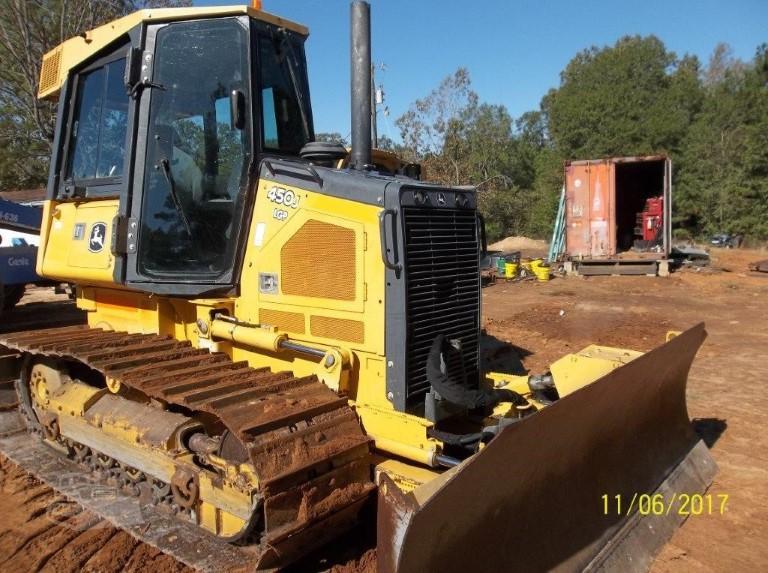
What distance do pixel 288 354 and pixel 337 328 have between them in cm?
45

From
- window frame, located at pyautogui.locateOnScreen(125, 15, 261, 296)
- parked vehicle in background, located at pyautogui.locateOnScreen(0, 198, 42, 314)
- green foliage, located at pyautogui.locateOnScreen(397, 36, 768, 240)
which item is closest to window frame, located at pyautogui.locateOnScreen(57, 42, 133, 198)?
window frame, located at pyautogui.locateOnScreen(125, 15, 261, 296)

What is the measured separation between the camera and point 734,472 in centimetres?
438

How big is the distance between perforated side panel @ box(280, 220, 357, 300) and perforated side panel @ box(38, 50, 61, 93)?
2.78 metres

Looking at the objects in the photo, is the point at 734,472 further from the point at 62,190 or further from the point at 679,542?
the point at 62,190

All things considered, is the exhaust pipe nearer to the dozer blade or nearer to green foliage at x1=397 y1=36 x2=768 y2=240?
the dozer blade

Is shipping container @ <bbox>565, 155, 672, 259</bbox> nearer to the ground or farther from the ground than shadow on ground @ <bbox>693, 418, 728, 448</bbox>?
farther from the ground

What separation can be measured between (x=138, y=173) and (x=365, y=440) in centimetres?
232

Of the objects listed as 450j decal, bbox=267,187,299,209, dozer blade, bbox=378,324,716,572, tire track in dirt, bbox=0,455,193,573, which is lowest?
tire track in dirt, bbox=0,455,193,573

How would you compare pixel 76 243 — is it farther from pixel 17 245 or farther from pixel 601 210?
pixel 601 210

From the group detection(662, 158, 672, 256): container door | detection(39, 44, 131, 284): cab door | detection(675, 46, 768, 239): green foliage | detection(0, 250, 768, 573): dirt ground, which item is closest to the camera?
detection(0, 250, 768, 573): dirt ground

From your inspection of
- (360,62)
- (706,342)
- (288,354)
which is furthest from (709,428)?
(360,62)

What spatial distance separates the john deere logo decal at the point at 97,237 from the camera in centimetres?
431

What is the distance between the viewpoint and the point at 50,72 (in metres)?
4.91
